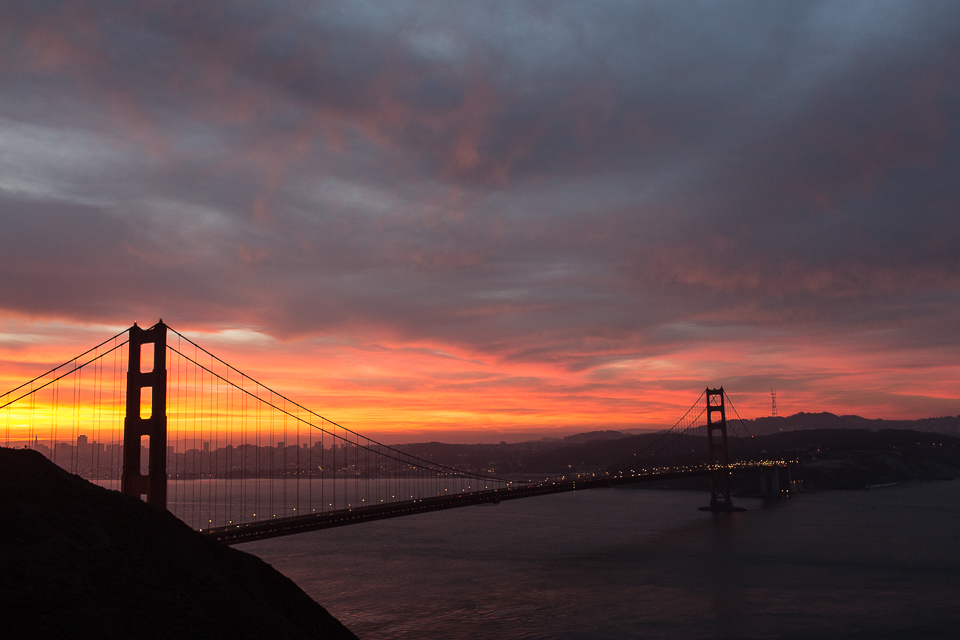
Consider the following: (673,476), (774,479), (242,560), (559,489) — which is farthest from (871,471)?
(242,560)

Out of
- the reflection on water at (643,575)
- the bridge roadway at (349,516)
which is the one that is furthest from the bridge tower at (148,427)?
the reflection on water at (643,575)

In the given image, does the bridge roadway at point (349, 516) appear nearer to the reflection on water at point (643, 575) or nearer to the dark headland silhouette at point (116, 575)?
the reflection on water at point (643, 575)

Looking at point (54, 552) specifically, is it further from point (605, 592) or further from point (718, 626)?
point (605, 592)

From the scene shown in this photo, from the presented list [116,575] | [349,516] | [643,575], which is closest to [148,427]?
[116,575]

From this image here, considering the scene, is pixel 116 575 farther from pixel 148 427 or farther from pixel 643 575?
pixel 643 575

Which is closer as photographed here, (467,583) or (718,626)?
(718,626)

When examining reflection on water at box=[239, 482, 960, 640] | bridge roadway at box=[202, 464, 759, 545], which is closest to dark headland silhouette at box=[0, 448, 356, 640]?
bridge roadway at box=[202, 464, 759, 545]

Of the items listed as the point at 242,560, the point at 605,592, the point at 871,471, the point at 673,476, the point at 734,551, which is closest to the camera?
the point at 242,560
